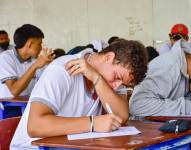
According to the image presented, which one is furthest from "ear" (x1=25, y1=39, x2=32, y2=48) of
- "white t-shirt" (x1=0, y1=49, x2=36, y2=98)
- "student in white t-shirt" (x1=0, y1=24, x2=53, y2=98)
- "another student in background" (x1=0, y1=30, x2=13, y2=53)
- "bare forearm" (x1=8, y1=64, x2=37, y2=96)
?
"another student in background" (x1=0, y1=30, x2=13, y2=53)

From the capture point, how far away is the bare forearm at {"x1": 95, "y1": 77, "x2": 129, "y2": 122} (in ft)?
6.73

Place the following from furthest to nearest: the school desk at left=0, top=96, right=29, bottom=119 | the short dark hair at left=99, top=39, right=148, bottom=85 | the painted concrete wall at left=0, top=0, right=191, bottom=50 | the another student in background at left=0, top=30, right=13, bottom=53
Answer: the another student in background at left=0, top=30, right=13, bottom=53, the painted concrete wall at left=0, top=0, right=191, bottom=50, the school desk at left=0, top=96, right=29, bottom=119, the short dark hair at left=99, top=39, right=148, bottom=85

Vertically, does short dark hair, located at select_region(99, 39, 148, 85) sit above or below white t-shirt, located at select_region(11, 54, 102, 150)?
above

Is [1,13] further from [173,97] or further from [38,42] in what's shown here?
[173,97]

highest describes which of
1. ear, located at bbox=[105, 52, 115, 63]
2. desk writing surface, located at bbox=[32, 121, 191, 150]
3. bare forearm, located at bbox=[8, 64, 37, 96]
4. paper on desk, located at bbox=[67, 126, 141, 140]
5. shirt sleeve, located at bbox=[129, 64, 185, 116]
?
ear, located at bbox=[105, 52, 115, 63]

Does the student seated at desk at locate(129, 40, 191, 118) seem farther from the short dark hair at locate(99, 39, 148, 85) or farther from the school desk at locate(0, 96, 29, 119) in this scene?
the school desk at locate(0, 96, 29, 119)

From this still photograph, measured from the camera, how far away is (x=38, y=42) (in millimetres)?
4340

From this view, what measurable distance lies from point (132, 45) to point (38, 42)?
2456 mm

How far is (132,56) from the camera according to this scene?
1.96 metres

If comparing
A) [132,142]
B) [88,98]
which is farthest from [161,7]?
[132,142]

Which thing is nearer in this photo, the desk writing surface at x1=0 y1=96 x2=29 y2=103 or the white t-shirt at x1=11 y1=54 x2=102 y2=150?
the white t-shirt at x1=11 y1=54 x2=102 y2=150

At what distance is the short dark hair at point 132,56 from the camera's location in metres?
1.96

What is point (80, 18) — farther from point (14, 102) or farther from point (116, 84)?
point (116, 84)

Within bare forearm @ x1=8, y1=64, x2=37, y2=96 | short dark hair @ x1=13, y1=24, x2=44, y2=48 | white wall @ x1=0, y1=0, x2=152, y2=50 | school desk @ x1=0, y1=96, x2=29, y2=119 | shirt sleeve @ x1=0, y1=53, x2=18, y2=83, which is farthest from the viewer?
white wall @ x1=0, y1=0, x2=152, y2=50
